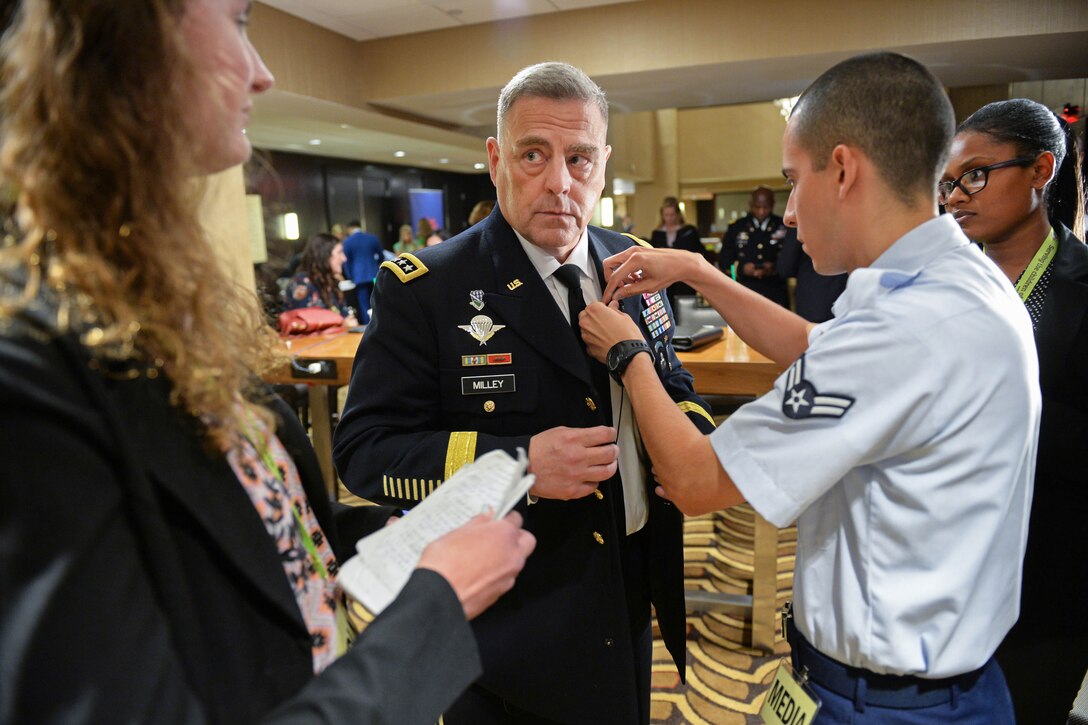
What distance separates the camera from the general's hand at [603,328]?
1286 mm

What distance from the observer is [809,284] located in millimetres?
4828

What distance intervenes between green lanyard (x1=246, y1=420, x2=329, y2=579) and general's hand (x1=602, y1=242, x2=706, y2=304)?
0.80 m

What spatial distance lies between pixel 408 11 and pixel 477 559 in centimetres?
611

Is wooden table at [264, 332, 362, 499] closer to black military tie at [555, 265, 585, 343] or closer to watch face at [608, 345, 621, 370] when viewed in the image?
black military tie at [555, 265, 585, 343]

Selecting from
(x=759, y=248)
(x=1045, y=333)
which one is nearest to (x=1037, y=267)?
(x=1045, y=333)

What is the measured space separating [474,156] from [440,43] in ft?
26.0

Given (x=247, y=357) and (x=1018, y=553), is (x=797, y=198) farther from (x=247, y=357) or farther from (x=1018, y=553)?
(x=247, y=357)

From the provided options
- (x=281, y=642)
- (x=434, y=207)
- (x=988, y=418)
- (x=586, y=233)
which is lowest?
(x=281, y=642)

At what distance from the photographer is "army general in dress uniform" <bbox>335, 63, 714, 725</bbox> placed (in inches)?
52.1

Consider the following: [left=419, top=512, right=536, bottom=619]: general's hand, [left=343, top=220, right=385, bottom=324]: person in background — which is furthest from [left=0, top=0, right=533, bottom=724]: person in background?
[left=343, top=220, right=385, bottom=324]: person in background

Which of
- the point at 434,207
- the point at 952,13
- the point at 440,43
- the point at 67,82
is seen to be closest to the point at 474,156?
the point at 434,207

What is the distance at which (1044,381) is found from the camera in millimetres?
1537

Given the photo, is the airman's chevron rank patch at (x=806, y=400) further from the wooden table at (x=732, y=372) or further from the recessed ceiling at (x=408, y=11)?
the recessed ceiling at (x=408, y=11)

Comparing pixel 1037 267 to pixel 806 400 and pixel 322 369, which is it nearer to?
pixel 806 400
